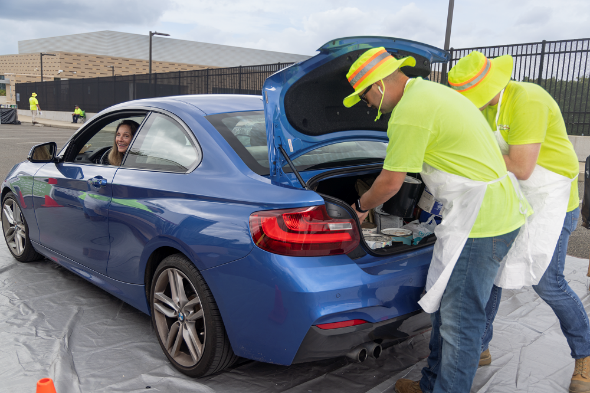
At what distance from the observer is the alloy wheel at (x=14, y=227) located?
4755 millimetres

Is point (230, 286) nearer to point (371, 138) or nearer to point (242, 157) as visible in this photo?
point (242, 157)

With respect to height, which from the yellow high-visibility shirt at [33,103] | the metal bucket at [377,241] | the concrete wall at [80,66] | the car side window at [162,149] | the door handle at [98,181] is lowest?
the metal bucket at [377,241]

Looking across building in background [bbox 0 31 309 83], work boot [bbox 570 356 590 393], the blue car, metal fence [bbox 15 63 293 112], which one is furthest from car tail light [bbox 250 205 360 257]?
building in background [bbox 0 31 309 83]

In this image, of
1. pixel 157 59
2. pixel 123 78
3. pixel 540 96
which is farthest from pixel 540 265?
pixel 157 59

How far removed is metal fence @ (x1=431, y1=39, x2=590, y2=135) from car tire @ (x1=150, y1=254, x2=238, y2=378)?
1067 centimetres

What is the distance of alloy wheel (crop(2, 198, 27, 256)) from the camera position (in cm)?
476

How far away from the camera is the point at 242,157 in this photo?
8.97 feet

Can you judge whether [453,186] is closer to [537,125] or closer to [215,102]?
[537,125]

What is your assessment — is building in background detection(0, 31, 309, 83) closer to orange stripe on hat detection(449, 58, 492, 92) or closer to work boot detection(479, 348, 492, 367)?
work boot detection(479, 348, 492, 367)

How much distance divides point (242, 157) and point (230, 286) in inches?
27.6

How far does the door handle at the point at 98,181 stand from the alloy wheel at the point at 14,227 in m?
1.71

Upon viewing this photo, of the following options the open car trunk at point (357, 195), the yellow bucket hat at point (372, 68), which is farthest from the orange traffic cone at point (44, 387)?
the yellow bucket hat at point (372, 68)

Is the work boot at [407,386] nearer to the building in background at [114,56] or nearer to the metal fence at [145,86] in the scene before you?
the metal fence at [145,86]

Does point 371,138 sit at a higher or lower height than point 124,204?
higher
